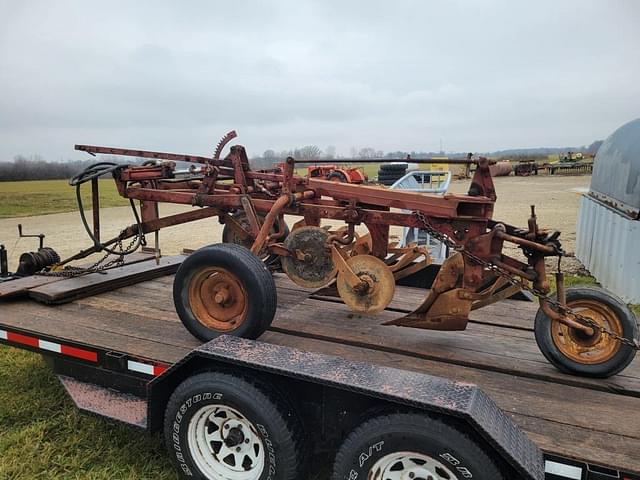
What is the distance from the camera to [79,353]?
3.14 meters

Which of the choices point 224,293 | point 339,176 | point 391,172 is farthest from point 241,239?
point 339,176

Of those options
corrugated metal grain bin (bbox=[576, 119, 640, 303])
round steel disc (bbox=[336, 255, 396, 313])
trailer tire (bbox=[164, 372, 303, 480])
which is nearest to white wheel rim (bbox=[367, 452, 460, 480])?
trailer tire (bbox=[164, 372, 303, 480])

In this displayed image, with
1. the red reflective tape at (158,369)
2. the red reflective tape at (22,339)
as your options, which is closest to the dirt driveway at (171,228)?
the red reflective tape at (22,339)

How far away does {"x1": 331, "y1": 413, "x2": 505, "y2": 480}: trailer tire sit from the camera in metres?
1.91

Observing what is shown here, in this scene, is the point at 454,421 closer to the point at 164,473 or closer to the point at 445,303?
the point at 445,303

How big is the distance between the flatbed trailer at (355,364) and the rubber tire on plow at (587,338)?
76 millimetres

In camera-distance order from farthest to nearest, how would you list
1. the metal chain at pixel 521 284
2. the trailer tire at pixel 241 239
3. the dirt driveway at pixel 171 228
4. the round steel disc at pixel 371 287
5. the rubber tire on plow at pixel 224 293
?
the dirt driveway at pixel 171 228 → the trailer tire at pixel 241 239 → the round steel disc at pixel 371 287 → the rubber tire on plow at pixel 224 293 → the metal chain at pixel 521 284

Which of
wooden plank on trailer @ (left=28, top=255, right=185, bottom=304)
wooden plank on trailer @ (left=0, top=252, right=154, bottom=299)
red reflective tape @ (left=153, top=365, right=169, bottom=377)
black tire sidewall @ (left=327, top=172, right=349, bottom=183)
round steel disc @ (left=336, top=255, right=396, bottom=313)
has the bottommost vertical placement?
black tire sidewall @ (left=327, top=172, right=349, bottom=183)

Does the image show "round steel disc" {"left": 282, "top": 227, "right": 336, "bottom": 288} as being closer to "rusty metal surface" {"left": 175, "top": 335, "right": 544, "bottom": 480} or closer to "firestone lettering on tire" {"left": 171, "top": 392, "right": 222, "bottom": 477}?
"rusty metal surface" {"left": 175, "top": 335, "right": 544, "bottom": 480}

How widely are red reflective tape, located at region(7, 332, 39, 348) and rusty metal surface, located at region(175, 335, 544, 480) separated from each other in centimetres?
136

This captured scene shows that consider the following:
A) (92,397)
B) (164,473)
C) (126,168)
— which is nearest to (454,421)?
(164,473)

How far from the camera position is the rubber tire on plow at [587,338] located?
2.68 metres

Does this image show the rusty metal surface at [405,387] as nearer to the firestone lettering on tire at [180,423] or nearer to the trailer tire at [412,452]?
the trailer tire at [412,452]

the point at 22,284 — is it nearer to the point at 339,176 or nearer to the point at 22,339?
the point at 22,339
